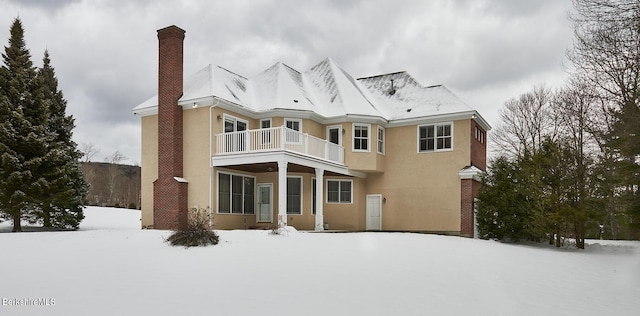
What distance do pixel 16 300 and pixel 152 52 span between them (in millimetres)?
16086

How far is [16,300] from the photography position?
6.66 meters

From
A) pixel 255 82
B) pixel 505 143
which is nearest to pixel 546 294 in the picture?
pixel 255 82

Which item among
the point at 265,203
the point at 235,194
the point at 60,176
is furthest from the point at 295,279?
the point at 60,176

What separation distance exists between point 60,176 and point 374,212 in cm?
1386

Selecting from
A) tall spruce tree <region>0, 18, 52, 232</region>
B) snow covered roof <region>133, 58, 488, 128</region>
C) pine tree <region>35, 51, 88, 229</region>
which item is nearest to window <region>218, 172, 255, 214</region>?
snow covered roof <region>133, 58, 488, 128</region>

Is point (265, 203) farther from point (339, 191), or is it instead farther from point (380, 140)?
point (380, 140)

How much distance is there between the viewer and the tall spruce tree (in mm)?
17203

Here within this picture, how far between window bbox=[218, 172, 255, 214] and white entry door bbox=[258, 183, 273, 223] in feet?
1.12

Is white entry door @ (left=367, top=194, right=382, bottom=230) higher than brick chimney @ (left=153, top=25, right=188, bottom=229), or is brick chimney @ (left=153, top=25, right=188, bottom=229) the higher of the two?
brick chimney @ (left=153, top=25, right=188, bottom=229)

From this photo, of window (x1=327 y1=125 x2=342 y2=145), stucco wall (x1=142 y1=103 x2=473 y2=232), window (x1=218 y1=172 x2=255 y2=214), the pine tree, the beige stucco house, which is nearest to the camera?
the pine tree

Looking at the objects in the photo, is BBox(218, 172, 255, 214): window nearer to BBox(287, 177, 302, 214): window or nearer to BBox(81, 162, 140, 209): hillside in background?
BBox(287, 177, 302, 214): window

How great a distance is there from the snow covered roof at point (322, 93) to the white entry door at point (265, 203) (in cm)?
356

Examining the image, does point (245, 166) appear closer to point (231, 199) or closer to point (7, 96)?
point (231, 199)

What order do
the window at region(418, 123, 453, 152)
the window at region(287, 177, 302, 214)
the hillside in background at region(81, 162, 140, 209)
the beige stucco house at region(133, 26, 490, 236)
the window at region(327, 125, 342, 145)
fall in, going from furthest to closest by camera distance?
the hillside in background at region(81, 162, 140, 209) < the window at region(327, 125, 342, 145) < the window at region(418, 123, 453, 152) < the window at region(287, 177, 302, 214) < the beige stucco house at region(133, 26, 490, 236)
